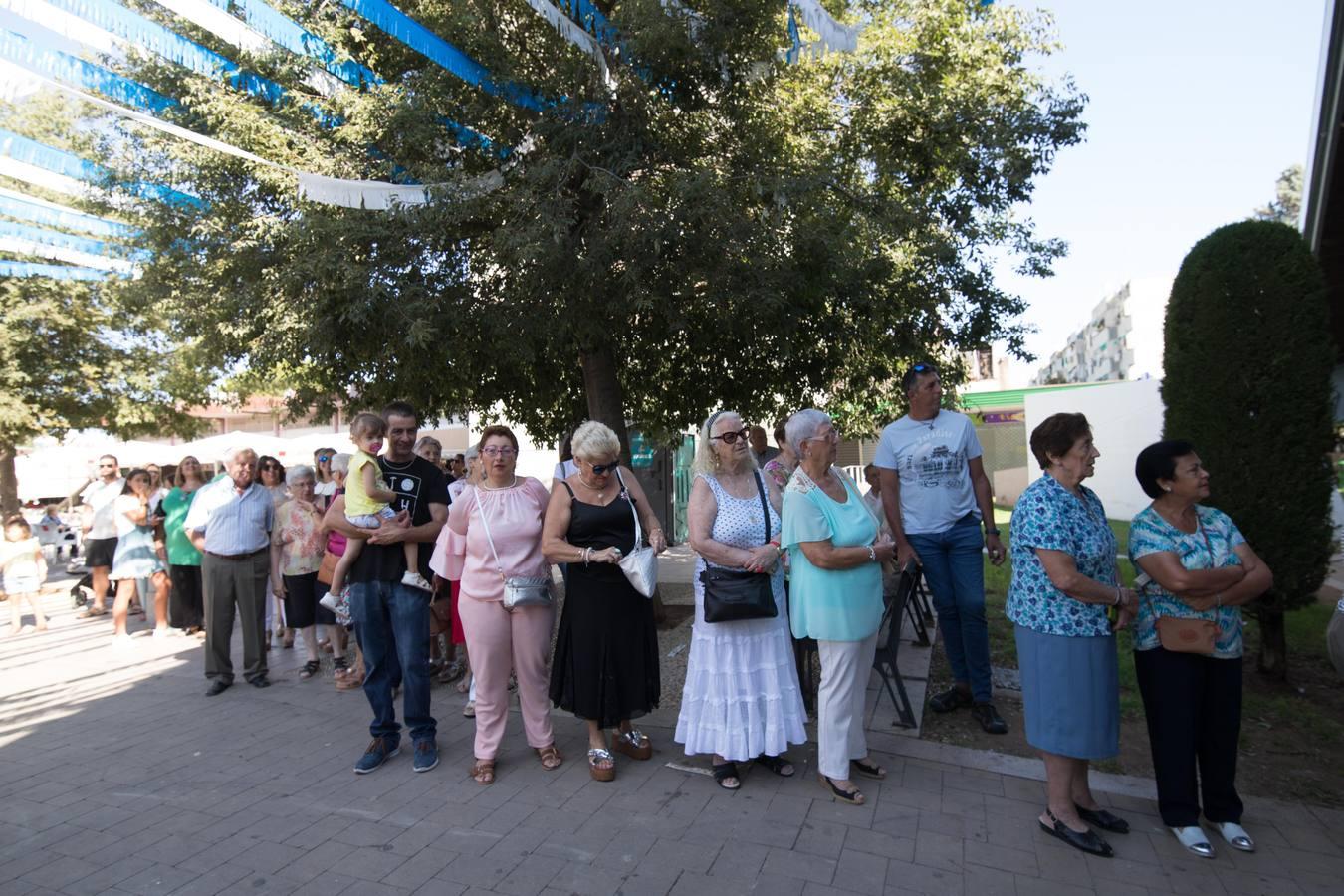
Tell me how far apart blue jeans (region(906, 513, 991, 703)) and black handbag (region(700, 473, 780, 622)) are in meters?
1.32

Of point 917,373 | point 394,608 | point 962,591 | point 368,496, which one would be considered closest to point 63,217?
point 368,496

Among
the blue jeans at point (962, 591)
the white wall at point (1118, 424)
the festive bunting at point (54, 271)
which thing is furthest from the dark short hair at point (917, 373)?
the white wall at point (1118, 424)

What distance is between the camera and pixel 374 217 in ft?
20.0

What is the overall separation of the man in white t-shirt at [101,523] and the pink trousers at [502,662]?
24.0 ft

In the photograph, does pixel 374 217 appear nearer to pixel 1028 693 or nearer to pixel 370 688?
pixel 370 688

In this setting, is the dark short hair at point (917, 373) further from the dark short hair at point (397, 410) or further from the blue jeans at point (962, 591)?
the dark short hair at point (397, 410)

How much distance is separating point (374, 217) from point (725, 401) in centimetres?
351

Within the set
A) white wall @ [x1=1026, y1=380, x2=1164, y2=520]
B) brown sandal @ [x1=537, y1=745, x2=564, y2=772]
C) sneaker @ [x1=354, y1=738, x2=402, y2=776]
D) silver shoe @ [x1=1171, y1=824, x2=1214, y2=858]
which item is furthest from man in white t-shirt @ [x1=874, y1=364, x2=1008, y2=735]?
white wall @ [x1=1026, y1=380, x2=1164, y2=520]

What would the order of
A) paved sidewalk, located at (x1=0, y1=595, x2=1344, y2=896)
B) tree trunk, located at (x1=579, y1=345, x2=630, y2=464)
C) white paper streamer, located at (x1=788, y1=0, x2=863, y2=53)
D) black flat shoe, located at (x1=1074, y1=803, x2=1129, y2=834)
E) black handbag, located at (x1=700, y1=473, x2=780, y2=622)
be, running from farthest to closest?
tree trunk, located at (x1=579, y1=345, x2=630, y2=464), white paper streamer, located at (x1=788, y1=0, x2=863, y2=53), black handbag, located at (x1=700, y1=473, x2=780, y2=622), black flat shoe, located at (x1=1074, y1=803, x2=1129, y2=834), paved sidewalk, located at (x1=0, y1=595, x2=1344, y2=896)

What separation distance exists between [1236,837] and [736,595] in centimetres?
221

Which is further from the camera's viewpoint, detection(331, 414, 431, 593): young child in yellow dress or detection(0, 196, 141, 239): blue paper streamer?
detection(0, 196, 141, 239): blue paper streamer

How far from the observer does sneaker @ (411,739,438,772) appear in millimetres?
4344

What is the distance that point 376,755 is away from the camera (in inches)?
175

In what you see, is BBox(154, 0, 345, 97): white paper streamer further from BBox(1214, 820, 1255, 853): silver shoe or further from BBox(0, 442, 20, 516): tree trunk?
BBox(0, 442, 20, 516): tree trunk
